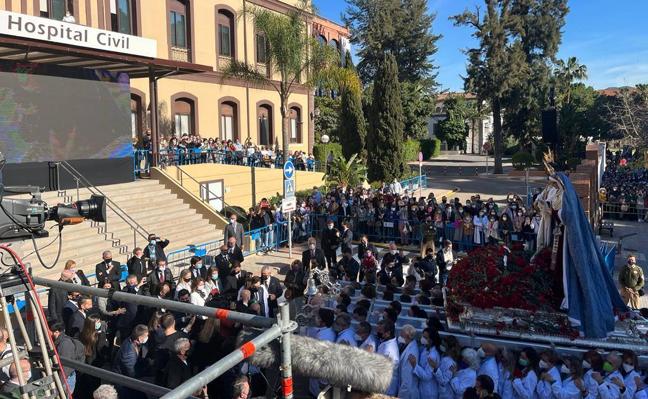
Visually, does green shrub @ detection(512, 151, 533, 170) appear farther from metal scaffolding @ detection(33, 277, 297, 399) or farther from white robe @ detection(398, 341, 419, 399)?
metal scaffolding @ detection(33, 277, 297, 399)

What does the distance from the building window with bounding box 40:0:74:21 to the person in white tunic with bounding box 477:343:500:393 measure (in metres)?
20.0

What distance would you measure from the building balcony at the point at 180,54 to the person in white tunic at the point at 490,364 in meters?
22.5

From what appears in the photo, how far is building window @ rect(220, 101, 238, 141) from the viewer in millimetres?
28766

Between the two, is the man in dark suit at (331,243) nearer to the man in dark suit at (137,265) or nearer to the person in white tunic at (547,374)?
the man in dark suit at (137,265)

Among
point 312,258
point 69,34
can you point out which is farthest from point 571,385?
point 69,34

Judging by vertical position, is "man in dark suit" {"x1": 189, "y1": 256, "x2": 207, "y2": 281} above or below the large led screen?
below

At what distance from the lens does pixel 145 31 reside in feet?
78.8

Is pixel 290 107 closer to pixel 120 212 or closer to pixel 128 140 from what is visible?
pixel 128 140

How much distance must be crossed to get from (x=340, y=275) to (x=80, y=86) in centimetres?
1143

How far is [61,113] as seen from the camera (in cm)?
1678

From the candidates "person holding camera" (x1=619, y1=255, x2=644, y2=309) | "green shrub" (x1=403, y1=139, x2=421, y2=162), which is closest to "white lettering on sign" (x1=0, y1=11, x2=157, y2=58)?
"person holding camera" (x1=619, y1=255, x2=644, y2=309)

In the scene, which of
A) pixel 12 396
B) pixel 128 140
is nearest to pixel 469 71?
pixel 128 140

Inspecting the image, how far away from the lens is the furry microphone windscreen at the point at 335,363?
255 cm

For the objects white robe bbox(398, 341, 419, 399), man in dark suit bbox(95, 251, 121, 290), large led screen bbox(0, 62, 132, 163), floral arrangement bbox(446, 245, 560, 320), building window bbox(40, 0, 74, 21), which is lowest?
white robe bbox(398, 341, 419, 399)
